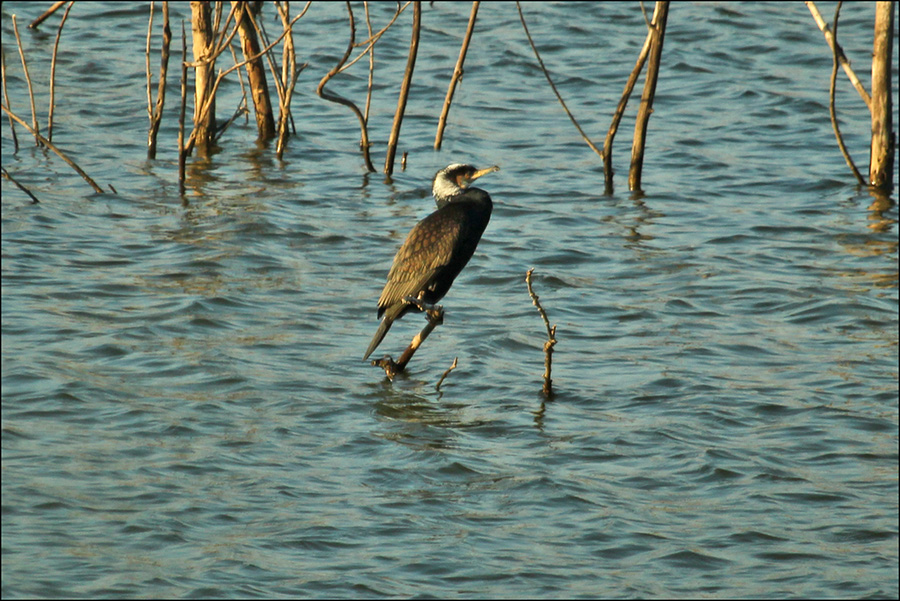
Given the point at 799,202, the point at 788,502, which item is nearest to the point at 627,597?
the point at 788,502

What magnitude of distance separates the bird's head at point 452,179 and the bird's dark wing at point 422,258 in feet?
1.16

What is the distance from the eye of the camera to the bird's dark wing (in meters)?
6.30

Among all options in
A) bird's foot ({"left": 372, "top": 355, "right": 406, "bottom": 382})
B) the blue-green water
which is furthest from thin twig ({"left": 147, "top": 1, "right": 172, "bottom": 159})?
bird's foot ({"left": 372, "top": 355, "right": 406, "bottom": 382})

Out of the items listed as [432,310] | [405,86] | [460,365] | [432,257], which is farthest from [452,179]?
[405,86]

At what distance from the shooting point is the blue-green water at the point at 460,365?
440cm

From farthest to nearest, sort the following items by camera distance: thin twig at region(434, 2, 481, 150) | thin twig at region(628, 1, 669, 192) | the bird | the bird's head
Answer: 1. thin twig at region(434, 2, 481, 150)
2. thin twig at region(628, 1, 669, 192)
3. the bird's head
4. the bird

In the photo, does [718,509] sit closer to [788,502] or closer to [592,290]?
[788,502]

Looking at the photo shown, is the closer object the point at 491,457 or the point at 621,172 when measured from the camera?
the point at 491,457

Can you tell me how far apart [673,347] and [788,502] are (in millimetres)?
1863

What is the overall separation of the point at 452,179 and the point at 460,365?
3.48 ft

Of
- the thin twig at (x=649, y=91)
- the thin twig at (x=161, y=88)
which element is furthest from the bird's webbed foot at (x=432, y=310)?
the thin twig at (x=161, y=88)

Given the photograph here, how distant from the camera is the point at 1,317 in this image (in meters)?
6.54

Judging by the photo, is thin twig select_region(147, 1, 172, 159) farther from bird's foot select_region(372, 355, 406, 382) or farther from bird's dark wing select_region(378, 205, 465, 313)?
bird's foot select_region(372, 355, 406, 382)

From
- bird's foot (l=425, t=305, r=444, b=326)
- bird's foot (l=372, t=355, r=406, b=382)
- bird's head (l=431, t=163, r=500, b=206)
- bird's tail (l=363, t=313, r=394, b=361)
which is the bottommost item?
bird's foot (l=372, t=355, r=406, b=382)
